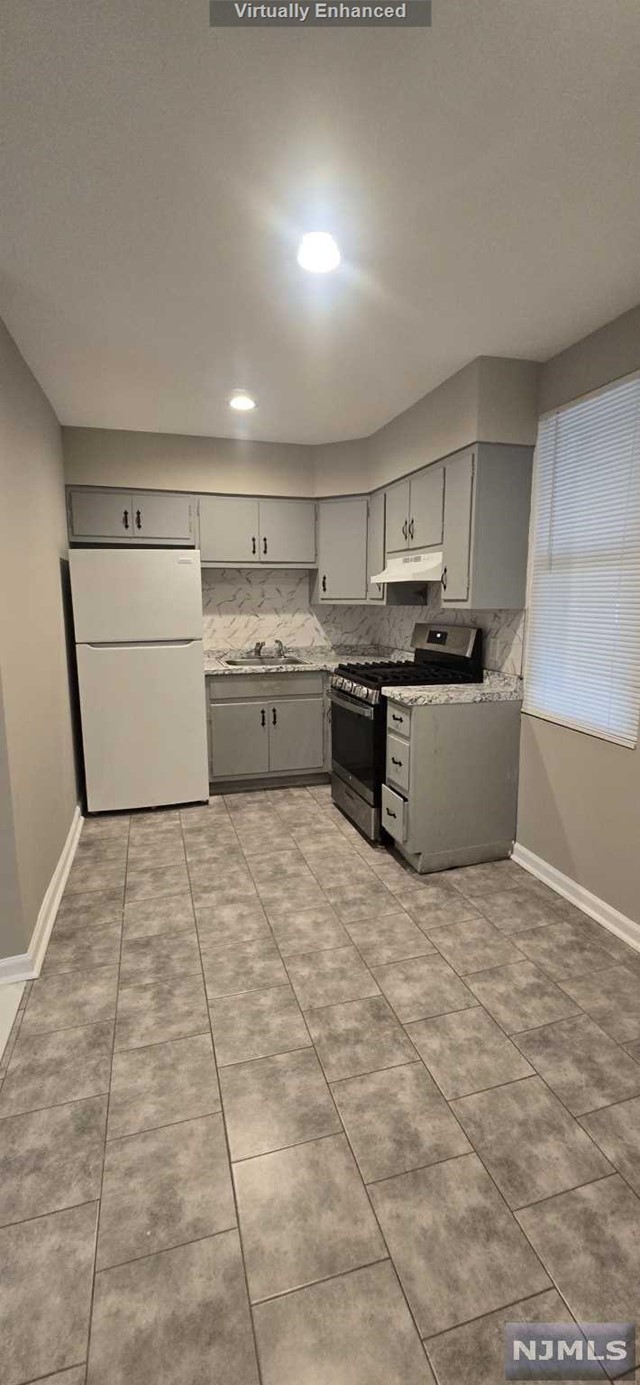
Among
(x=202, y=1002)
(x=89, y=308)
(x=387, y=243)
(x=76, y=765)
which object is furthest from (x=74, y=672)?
(x=387, y=243)

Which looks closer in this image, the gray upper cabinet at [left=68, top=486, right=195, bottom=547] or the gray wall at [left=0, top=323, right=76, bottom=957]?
the gray wall at [left=0, top=323, right=76, bottom=957]

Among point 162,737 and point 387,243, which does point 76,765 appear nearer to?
point 162,737

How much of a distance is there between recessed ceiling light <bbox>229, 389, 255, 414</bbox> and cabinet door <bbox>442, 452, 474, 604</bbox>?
1.14 meters

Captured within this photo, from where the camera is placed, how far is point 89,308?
2092 mm

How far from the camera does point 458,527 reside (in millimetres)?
2871

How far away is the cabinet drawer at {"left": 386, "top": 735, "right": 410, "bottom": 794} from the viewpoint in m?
2.82

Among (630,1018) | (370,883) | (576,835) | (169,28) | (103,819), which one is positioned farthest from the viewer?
(103,819)

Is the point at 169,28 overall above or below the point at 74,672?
above

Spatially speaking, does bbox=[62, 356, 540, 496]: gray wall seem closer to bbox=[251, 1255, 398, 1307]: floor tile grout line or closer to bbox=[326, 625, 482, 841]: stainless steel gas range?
bbox=[326, 625, 482, 841]: stainless steel gas range

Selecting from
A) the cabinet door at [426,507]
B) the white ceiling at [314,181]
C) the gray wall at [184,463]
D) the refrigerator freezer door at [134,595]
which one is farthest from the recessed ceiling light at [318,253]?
the gray wall at [184,463]

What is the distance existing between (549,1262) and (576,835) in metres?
1.64

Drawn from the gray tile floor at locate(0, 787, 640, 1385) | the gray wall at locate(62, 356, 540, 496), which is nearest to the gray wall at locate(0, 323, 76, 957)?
the gray tile floor at locate(0, 787, 640, 1385)

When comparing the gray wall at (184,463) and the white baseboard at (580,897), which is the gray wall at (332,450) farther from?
the white baseboard at (580,897)

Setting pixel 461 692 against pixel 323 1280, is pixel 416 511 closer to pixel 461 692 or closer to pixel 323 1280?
pixel 461 692
